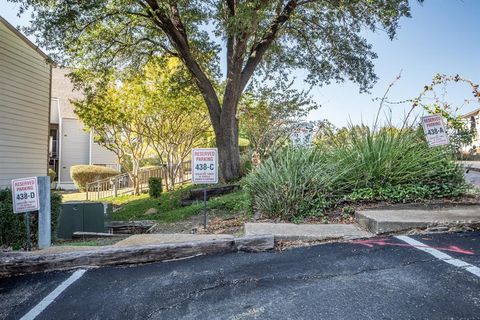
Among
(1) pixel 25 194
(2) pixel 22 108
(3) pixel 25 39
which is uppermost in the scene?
(3) pixel 25 39

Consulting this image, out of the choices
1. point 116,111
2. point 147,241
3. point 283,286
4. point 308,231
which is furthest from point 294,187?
point 116,111

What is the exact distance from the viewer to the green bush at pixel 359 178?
5.10 meters

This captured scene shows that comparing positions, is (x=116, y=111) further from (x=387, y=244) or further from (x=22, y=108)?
(x=387, y=244)

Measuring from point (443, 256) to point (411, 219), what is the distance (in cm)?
100

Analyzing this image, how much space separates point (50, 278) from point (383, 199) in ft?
14.2

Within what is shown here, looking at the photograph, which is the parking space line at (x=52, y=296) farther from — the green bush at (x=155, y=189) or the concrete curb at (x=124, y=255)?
the green bush at (x=155, y=189)

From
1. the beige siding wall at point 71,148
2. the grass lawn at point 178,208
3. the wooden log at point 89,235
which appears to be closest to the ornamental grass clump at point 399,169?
the grass lawn at point 178,208

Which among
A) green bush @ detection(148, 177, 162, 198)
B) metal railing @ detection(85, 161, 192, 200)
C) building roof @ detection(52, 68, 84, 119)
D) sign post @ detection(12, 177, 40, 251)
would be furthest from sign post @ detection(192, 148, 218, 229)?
building roof @ detection(52, 68, 84, 119)

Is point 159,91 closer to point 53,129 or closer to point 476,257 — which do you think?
point 53,129

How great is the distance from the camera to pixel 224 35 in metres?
12.6

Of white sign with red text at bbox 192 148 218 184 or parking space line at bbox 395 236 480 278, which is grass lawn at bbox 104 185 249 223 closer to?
white sign with red text at bbox 192 148 218 184

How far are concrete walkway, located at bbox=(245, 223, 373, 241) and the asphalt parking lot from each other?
22cm

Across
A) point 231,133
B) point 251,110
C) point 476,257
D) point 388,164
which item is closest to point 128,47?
point 231,133

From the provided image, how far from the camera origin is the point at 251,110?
685 inches
